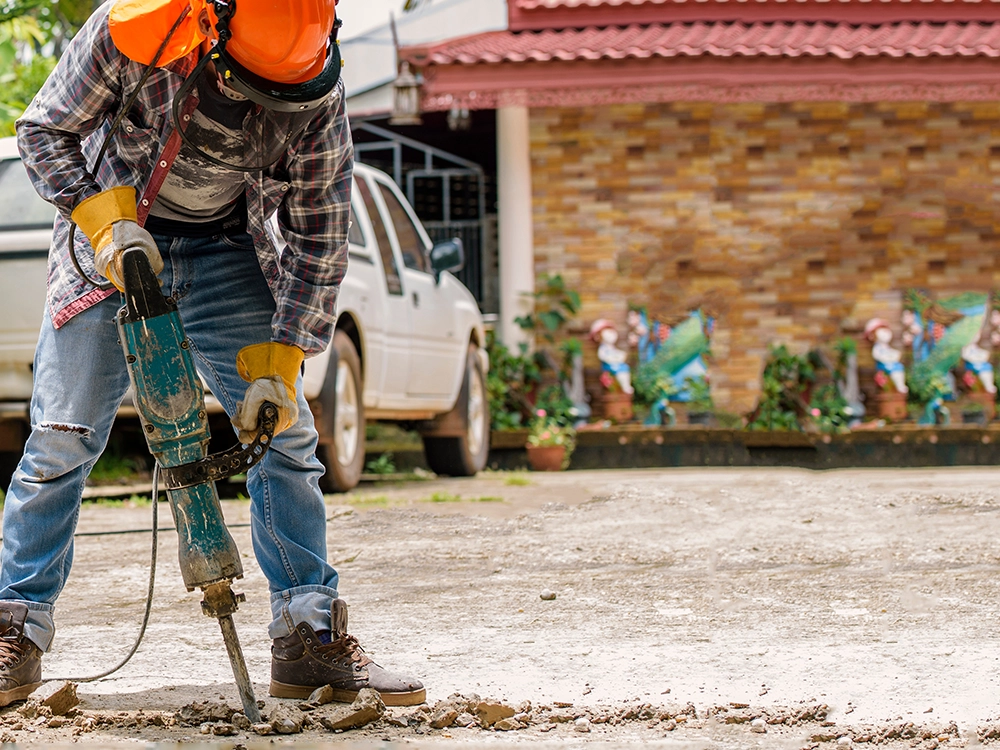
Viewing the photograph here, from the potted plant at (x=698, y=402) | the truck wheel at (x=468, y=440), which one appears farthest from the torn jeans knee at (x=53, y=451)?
the potted plant at (x=698, y=402)

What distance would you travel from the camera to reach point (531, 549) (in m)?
5.12

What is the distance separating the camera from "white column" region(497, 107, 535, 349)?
11039 millimetres

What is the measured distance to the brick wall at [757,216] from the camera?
36.7 feet

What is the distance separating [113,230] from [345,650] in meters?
1.06

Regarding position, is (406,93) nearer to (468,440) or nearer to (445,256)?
(445,256)

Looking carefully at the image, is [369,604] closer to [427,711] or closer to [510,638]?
[510,638]

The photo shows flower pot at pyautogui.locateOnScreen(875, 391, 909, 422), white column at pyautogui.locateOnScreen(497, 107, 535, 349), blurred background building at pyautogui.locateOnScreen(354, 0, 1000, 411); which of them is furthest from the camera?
blurred background building at pyautogui.locateOnScreen(354, 0, 1000, 411)

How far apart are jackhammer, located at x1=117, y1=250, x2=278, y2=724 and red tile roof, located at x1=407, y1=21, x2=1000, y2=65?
7898 mm

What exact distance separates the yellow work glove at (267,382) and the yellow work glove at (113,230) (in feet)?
1.04

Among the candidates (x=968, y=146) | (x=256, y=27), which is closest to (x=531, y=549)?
(x=256, y=27)

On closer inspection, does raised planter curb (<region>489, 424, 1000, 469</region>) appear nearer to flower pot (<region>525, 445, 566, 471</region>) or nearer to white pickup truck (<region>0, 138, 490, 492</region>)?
flower pot (<region>525, 445, 566, 471</region>)

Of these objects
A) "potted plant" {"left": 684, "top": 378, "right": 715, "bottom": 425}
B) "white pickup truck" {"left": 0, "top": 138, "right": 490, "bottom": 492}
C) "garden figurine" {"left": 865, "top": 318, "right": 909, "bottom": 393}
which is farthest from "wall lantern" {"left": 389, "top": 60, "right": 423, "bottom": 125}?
"garden figurine" {"left": 865, "top": 318, "right": 909, "bottom": 393}

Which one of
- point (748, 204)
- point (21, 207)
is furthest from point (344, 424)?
point (748, 204)

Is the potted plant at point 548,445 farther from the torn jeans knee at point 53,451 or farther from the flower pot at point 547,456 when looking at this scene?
the torn jeans knee at point 53,451
